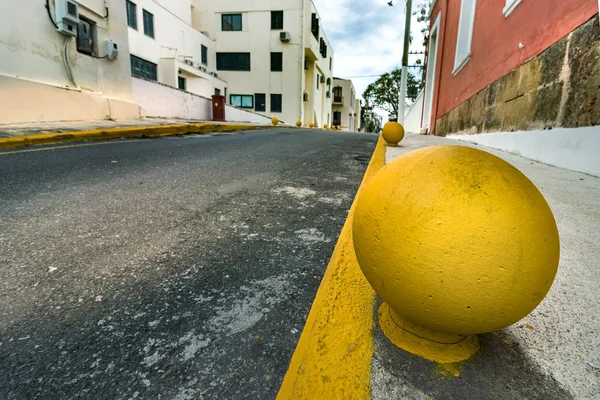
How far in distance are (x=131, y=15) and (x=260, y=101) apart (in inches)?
507

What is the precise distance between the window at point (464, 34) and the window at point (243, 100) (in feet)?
72.7

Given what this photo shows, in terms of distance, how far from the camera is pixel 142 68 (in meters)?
20.1

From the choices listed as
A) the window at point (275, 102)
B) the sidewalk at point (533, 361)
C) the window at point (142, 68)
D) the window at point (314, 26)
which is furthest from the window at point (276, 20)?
the sidewalk at point (533, 361)

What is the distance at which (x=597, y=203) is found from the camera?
275 centimetres

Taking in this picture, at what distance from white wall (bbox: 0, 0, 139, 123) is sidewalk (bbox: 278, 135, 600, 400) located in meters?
9.41

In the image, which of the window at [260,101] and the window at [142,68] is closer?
the window at [142,68]

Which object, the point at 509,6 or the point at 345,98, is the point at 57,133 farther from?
the point at 345,98

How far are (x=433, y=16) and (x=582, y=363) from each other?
63.9 ft

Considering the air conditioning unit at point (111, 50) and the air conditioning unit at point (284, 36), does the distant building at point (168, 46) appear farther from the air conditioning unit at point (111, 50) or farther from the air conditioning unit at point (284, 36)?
the air conditioning unit at point (111, 50)

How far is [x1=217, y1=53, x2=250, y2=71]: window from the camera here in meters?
29.2

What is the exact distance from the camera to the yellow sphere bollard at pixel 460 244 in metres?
0.99

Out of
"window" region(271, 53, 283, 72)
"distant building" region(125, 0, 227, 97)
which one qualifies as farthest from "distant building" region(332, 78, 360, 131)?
"distant building" region(125, 0, 227, 97)

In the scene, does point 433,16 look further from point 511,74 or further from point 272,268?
point 272,268

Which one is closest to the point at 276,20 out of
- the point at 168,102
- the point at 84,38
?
the point at 168,102
